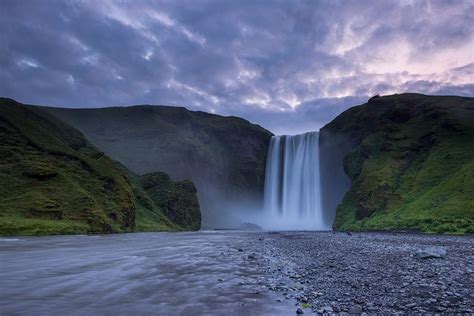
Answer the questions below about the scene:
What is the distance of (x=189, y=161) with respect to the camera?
16200cm

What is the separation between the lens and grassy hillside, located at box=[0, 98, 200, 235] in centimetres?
5316

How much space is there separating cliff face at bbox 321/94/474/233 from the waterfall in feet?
17.4

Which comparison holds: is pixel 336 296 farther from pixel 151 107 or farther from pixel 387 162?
pixel 151 107

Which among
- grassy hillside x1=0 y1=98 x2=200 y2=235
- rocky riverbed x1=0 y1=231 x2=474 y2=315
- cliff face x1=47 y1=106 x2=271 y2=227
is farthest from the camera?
cliff face x1=47 y1=106 x2=271 y2=227

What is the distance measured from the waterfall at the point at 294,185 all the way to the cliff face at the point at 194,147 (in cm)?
2096

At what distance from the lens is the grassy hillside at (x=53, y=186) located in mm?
53156

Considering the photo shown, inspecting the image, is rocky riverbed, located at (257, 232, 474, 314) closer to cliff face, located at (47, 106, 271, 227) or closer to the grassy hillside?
the grassy hillside

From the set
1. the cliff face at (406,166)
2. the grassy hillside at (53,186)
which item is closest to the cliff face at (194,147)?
the cliff face at (406,166)

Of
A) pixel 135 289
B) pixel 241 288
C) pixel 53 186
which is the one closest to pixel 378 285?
pixel 241 288

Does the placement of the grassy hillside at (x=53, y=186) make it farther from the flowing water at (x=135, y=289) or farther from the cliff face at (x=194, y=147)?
the cliff face at (x=194, y=147)

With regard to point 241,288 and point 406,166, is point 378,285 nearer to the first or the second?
point 241,288

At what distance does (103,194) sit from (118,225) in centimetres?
824

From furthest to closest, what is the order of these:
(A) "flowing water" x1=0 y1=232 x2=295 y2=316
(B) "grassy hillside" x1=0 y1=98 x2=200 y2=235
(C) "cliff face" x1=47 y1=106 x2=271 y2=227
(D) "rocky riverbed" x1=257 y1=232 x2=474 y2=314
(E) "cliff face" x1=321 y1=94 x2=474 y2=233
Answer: (C) "cliff face" x1=47 y1=106 x2=271 y2=227 < (E) "cliff face" x1=321 y1=94 x2=474 y2=233 < (B) "grassy hillside" x1=0 y1=98 x2=200 y2=235 < (A) "flowing water" x1=0 y1=232 x2=295 y2=316 < (D) "rocky riverbed" x1=257 y1=232 x2=474 y2=314

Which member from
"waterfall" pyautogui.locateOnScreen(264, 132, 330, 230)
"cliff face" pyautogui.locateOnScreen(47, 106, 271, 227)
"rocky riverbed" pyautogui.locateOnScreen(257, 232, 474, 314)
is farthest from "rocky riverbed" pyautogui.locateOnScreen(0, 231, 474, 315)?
"cliff face" pyautogui.locateOnScreen(47, 106, 271, 227)
